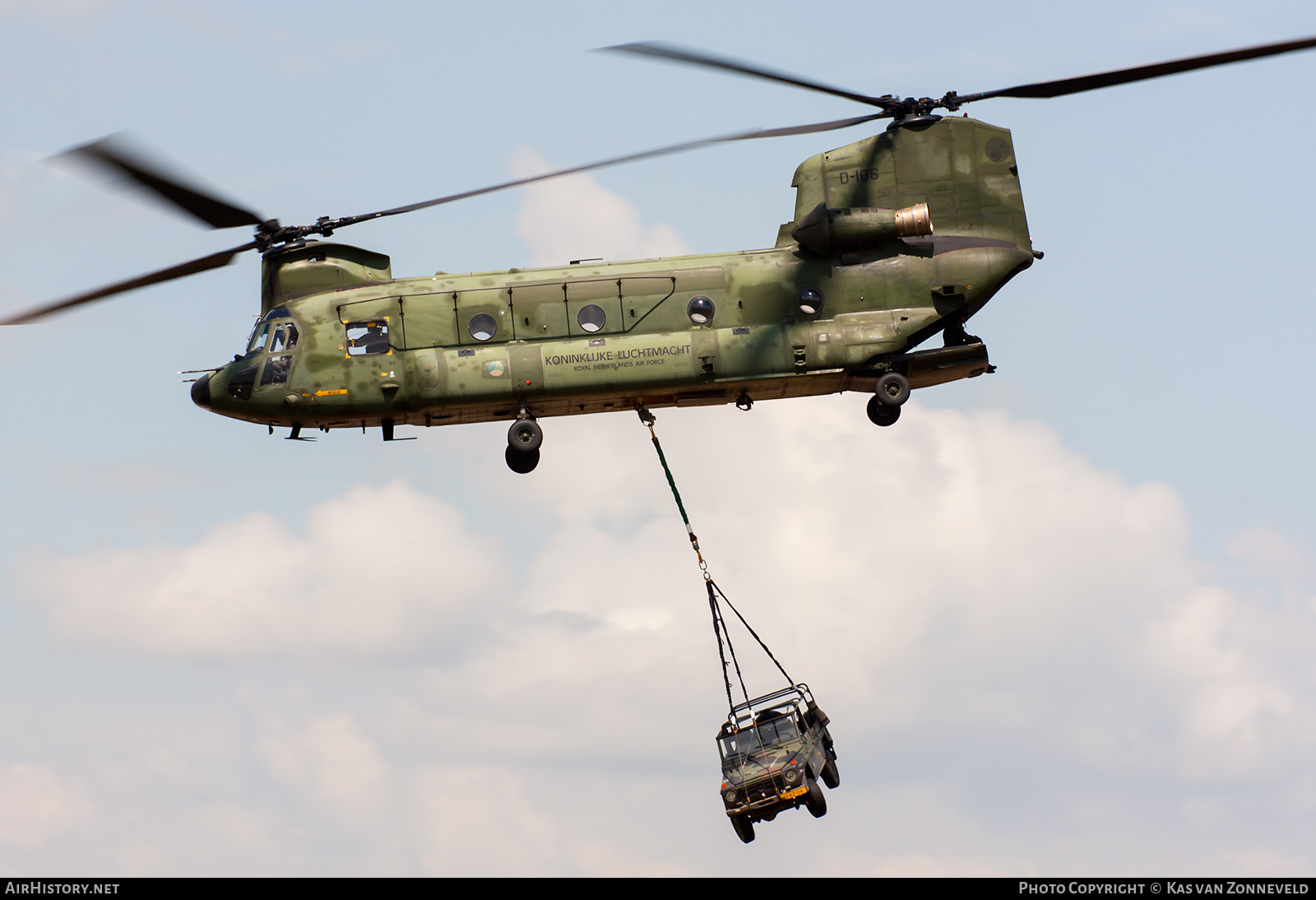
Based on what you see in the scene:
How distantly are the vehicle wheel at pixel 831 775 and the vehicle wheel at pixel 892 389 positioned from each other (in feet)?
24.9

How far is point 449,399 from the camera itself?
109 ft

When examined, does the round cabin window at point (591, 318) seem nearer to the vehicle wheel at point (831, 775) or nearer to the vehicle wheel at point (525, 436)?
the vehicle wheel at point (525, 436)

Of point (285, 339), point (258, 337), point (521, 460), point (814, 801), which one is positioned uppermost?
point (258, 337)

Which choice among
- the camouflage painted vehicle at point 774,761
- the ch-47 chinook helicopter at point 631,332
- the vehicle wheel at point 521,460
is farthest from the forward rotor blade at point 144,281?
the camouflage painted vehicle at point 774,761

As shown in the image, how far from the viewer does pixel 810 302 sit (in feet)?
109

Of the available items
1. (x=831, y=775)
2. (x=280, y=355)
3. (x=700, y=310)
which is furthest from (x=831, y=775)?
(x=280, y=355)

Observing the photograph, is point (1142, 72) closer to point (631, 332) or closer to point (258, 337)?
point (631, 332)

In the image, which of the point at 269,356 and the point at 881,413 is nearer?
the point at 881,413

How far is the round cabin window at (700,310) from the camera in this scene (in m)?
33.2

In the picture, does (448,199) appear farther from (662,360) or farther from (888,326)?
(888,326)

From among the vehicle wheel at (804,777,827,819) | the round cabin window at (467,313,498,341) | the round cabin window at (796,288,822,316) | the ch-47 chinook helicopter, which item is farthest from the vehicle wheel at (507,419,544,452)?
the vehicle wheel at (804,777,827,819)

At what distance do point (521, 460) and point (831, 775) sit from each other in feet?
29.8
